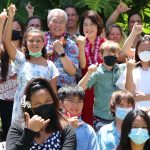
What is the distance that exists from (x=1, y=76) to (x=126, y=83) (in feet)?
5.02

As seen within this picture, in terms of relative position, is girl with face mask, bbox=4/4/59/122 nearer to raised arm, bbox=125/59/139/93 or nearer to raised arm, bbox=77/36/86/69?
raised arm, bbox=77/36/86/69

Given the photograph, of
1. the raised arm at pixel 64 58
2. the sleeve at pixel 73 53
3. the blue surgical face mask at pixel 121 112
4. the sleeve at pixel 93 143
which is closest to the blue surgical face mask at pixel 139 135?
the sleeve at pixel 93 143

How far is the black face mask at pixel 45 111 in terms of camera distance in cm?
337

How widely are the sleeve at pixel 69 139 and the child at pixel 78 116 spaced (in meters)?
0.39

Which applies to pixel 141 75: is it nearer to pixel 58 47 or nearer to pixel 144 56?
pixel 144 56

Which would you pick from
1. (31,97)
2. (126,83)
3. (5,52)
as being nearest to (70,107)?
(31,97)

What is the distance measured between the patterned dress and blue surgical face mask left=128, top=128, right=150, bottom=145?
→ 176cm

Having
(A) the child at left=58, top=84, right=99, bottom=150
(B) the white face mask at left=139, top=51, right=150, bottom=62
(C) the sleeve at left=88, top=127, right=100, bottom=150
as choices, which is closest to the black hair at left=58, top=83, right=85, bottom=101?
(A) the child at left=58, top=84, right=99, bottom=150

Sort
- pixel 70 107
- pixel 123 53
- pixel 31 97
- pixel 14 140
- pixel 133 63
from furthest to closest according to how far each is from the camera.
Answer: pixel 123 53, pixel 133 63, pixel 70 107, pixel 31 97, pixel 14 140

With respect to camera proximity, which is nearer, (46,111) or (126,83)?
(46,111)

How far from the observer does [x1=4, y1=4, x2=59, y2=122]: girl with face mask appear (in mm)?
5039

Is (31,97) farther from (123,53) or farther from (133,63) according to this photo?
(123,53)

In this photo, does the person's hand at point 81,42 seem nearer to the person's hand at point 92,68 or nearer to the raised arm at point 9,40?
the person's hand at point 92,68

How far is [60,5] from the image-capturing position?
23.9 feet
